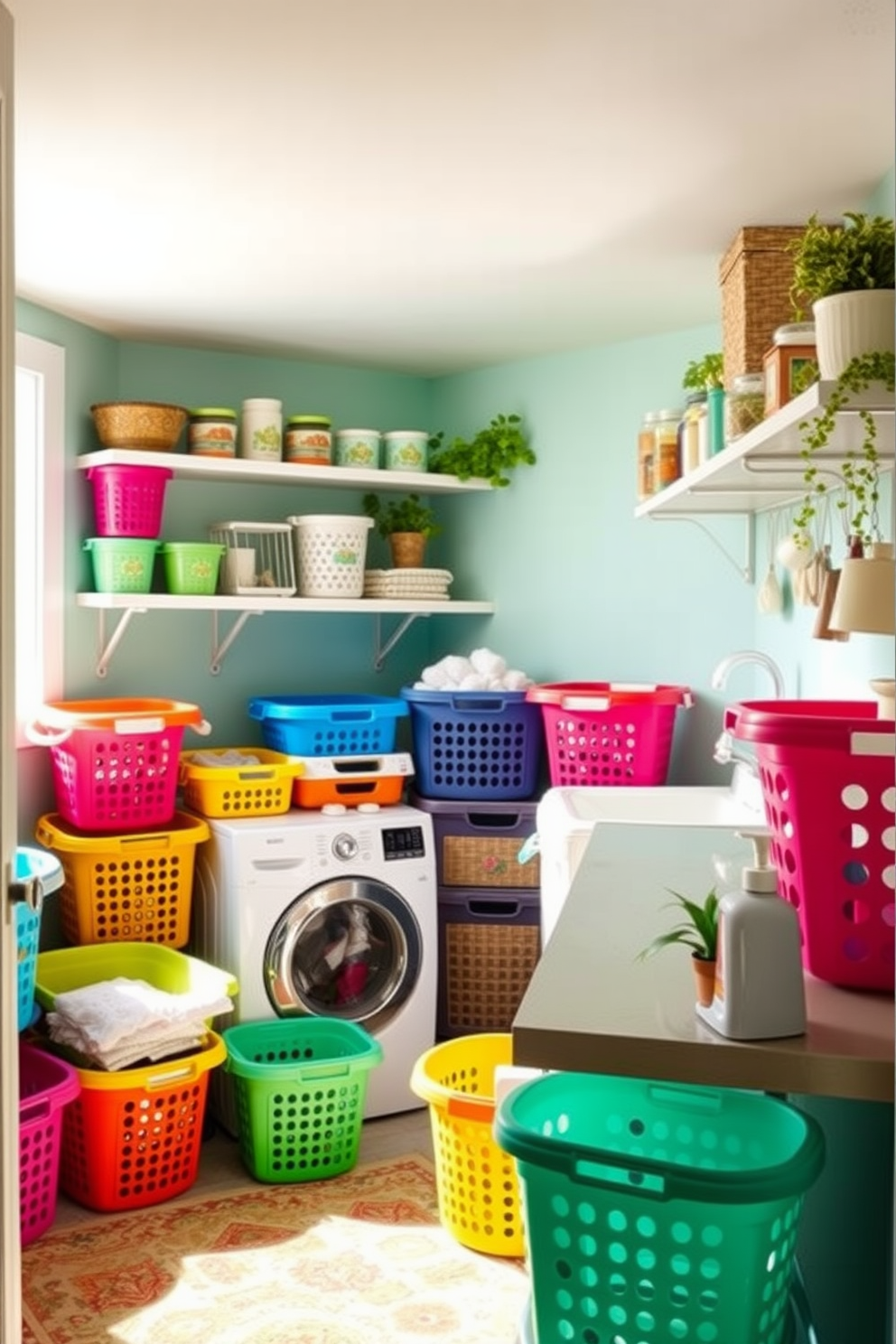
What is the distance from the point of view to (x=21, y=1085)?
9.93 ft

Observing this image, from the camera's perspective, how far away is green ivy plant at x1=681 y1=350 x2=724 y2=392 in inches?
118

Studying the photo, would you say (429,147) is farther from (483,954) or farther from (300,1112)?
(483,954)

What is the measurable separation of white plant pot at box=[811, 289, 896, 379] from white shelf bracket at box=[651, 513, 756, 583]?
1602 millimetres

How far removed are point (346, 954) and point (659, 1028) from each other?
248 centimetres

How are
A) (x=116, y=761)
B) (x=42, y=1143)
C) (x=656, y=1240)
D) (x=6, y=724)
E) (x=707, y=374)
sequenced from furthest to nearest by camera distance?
(x=116, y=761) < (x=707, y=374) < (x=42, y=1143) < (x=6, y=724) < (x=656, y=1240)

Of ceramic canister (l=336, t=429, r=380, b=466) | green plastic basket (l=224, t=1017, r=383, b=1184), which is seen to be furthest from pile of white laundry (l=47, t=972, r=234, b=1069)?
ceramic canister (l=336, t=429, r=380, b=466)

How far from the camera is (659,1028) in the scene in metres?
1.32

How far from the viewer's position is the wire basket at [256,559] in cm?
389

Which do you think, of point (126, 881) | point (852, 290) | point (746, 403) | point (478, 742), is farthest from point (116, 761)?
point (852, 290)

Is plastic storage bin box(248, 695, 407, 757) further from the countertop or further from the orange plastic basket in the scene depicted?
the countertop

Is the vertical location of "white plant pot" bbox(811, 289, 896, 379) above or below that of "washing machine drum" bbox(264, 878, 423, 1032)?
above

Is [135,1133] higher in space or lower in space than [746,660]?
lower

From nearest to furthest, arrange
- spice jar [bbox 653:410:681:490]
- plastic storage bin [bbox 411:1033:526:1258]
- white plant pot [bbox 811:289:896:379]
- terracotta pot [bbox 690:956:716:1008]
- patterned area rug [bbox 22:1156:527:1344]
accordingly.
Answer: terracotta pot [bbox 690:956:716:1008]
white plant pot [bbox 811:289:896:379]
patterned area rug [bbox 22:1156:527:1344]
plastic storage bin [bbox 411:1033:526:1258]
spice jar [bbox 653:410:681:490]

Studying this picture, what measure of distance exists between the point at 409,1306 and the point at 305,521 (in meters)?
2.18
